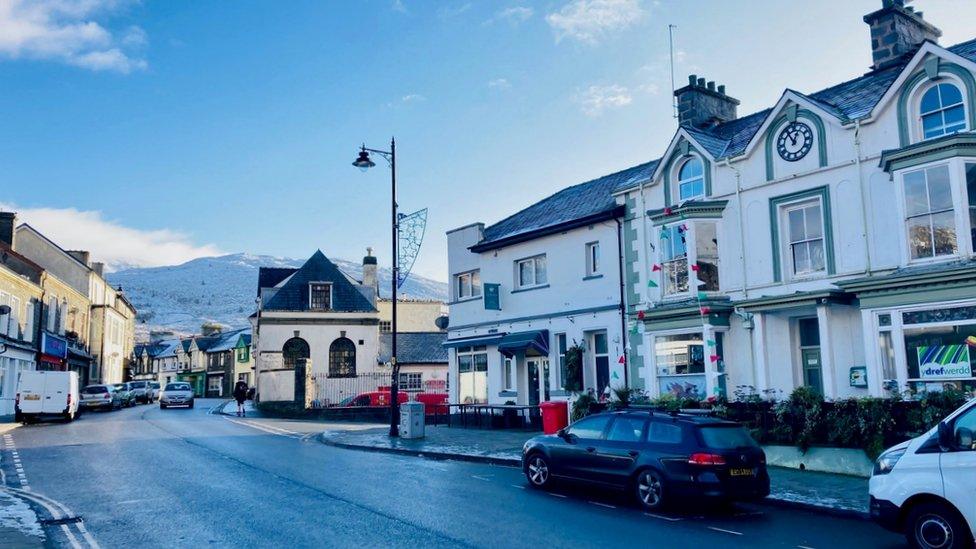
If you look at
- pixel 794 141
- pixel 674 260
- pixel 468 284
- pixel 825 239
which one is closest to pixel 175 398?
pixel 468 284

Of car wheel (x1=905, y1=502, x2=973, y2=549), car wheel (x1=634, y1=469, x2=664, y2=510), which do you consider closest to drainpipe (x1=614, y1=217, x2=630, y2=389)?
car wheel (x1=634, y1=469, x2=664, y2=510)

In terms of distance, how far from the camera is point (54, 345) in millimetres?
44000

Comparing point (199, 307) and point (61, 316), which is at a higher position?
point (199, 307)

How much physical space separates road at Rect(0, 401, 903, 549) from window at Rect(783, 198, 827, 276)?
8031 millimetres

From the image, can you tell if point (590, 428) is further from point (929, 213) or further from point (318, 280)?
point (318, 280)

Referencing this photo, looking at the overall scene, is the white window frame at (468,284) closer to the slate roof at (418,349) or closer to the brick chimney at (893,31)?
the brick chimney at (893,31)

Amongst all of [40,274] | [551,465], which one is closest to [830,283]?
[551,465]

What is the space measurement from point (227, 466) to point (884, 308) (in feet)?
46.2

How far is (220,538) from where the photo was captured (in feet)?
29.8

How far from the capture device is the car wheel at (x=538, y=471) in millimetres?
13211

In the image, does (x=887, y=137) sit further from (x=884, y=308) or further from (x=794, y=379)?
(x=794, y=379)

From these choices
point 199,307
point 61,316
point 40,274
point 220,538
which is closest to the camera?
point 220,538

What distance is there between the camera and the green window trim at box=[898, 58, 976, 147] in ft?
50.4

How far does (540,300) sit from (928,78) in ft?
43.7
